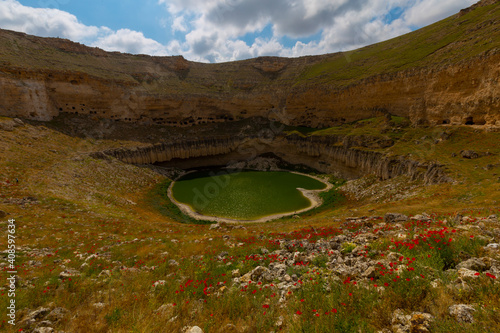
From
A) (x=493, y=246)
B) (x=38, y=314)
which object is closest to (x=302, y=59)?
(x=493, y=246)

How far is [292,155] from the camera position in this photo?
168 feet

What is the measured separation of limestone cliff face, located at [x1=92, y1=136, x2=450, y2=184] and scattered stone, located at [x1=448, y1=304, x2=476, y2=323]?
22766 mm

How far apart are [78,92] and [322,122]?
56.7 meters

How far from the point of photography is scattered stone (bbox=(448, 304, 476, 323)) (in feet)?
11.9

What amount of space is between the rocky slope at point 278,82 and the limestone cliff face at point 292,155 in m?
10.1

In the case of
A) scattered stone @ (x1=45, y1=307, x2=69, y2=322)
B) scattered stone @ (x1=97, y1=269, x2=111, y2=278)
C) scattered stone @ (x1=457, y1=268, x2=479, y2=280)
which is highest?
scattered stone @ (x1=45, y1=307, x2=69, y2=322)

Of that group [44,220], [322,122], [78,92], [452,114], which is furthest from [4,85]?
[452,114]

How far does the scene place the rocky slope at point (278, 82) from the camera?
3111cm

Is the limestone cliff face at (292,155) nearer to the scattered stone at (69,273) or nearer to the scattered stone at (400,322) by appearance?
the scattered stone at (400,322)

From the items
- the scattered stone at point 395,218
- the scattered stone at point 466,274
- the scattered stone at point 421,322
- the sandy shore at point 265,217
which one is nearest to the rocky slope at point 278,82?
the sandy shore at point 265,217

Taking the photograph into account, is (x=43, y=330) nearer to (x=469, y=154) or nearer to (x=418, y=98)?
(x=469, y=154)

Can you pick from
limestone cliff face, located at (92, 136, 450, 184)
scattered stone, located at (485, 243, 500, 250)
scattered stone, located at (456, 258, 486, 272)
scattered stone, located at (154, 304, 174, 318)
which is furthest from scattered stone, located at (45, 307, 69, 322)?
limestone cliff face, located at (92, 136, 450, 184)

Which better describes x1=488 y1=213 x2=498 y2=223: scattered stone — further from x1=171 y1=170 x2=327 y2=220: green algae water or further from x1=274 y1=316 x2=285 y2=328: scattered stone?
x1=171 y1=170 x2=327 y2=220: green algae water

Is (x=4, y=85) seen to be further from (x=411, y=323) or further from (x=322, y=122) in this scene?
(x=322, y=122)
